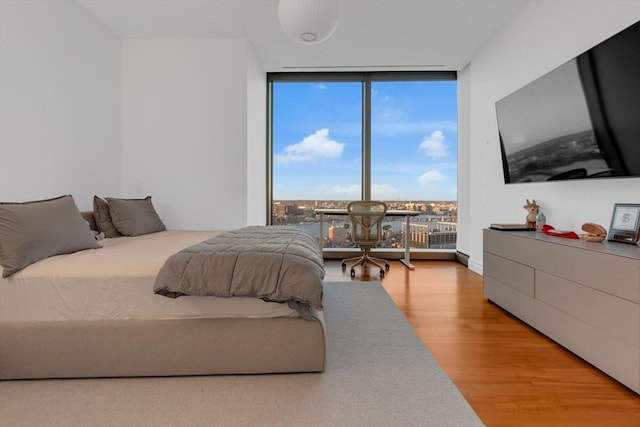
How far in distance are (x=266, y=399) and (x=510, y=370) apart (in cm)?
138

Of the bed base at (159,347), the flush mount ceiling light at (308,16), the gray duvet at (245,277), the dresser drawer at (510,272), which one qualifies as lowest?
the bed base at (159,347)

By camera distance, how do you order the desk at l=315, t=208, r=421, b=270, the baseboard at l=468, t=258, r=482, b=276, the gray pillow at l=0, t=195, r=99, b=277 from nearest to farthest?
the gray pillow at l=0, t=195, r=99, b=277 < the baseboard at l=468, t=258, r=482, b=276 < the desk at l=315, t=208, r=421, b=270

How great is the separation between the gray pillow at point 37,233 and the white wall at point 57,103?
0.74m

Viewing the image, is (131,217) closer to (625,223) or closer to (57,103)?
(57,103)

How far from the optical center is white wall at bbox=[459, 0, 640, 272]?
2270mm

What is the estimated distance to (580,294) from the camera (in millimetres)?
1920

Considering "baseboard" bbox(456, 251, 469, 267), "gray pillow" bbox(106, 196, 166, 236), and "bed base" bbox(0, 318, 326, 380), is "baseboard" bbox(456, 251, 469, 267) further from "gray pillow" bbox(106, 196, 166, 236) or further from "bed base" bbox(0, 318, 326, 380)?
"gray pillow" bbox(106, 196, 166, 236)

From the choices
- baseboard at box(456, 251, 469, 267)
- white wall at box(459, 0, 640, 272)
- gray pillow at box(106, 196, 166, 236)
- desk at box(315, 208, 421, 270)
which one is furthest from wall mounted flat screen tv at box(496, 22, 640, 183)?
gray pillow at box(106, 196, 166, 236)

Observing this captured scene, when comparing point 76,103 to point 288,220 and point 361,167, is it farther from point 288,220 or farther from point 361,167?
point 361,167

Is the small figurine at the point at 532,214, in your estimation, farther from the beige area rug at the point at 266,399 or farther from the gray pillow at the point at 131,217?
the gray pillow at the point at 131,217

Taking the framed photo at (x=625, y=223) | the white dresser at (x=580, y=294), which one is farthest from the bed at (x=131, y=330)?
the framed photo at (x=625, y=223)

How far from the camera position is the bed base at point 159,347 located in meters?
1.64

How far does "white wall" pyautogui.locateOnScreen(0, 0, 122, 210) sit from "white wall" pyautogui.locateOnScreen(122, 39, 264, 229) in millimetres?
203

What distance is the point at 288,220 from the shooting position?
512 cm
